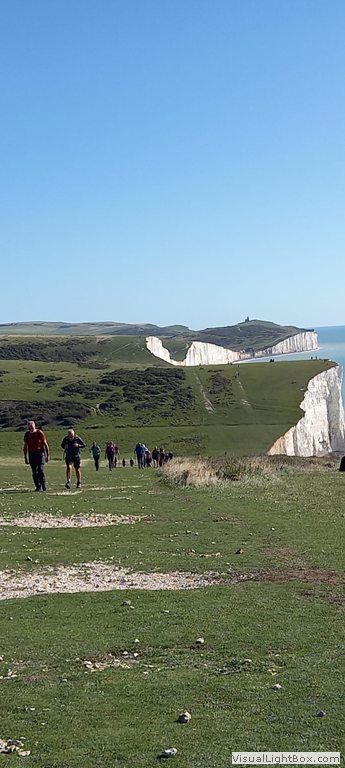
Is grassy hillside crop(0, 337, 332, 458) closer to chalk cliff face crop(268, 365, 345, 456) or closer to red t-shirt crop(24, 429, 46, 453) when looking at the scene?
chalk cliff face crop(268, 365, 345, 456)

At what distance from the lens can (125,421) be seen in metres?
86.4

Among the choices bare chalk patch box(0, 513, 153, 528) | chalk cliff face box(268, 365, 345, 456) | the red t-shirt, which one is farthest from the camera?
chalk cliff face box(268, 365, 345, 456)

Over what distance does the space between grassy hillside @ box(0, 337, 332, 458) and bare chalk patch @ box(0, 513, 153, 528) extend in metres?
44.4

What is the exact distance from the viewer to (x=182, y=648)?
9.73m

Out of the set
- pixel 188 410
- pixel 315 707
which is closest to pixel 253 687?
pixel 315 707

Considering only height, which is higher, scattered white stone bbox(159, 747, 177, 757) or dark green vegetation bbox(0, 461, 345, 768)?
scattered white stone bbox(159, 747, 177, 757)

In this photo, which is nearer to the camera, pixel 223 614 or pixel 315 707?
pixel 315 707

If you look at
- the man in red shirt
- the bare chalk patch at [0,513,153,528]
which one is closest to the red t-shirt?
the man in red shirt

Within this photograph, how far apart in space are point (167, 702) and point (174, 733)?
75 centimetres

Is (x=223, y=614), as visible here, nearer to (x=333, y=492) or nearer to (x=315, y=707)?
(x=315, y=707)

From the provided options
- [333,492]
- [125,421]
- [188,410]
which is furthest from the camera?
[188,410]

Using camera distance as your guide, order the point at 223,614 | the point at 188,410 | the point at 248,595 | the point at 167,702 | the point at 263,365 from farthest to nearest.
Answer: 1. the point at 263,365
2. the point at 188,410
3. the point at 248,595
4. the point at 223,614
5. the point at 167,702

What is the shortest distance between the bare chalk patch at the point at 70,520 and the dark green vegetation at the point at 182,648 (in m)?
0.72

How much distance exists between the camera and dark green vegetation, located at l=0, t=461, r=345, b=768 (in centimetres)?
705
